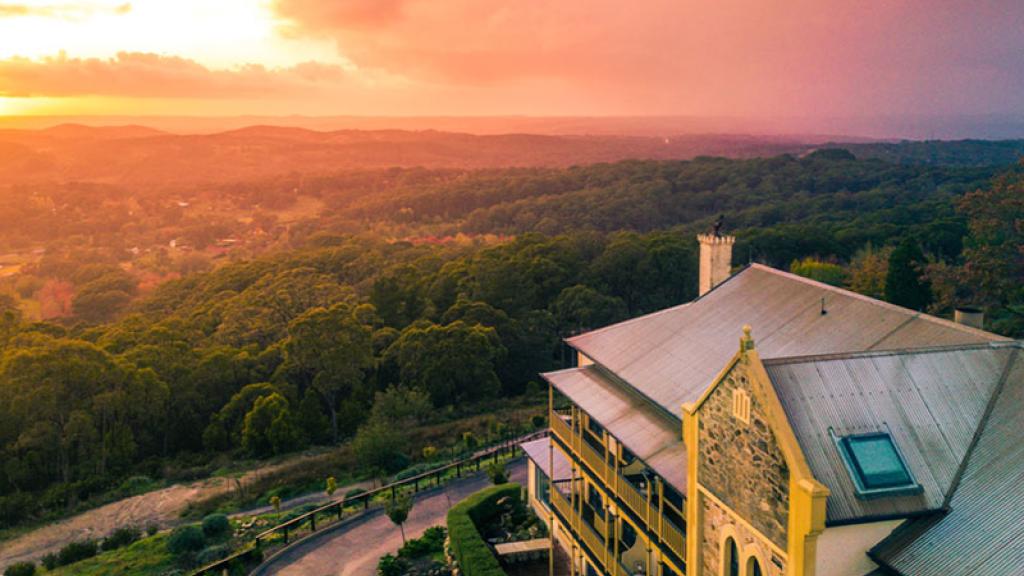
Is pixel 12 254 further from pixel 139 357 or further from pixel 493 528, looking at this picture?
pixel 493 528

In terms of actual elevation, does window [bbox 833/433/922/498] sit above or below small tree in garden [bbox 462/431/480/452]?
above

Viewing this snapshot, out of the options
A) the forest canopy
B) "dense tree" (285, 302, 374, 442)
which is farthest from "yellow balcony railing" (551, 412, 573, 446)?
"dense tree" (285, 302, 374, 442)

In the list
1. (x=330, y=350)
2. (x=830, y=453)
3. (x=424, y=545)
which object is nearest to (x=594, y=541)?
(x=424, y=545)

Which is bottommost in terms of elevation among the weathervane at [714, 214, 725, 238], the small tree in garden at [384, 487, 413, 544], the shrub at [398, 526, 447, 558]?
the shrub at [398, 526, 447, 558]

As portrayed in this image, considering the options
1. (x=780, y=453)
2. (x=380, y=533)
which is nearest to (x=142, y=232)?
(x=380, y=533)

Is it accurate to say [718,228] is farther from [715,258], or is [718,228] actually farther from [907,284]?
[907,284]

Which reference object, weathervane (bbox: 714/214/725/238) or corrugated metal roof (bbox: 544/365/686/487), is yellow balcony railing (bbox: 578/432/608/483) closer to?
corrugated metal roof (bbox: 544/365/686/487)

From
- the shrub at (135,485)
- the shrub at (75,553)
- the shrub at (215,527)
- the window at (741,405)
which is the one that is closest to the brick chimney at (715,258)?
the window at (741,405)
